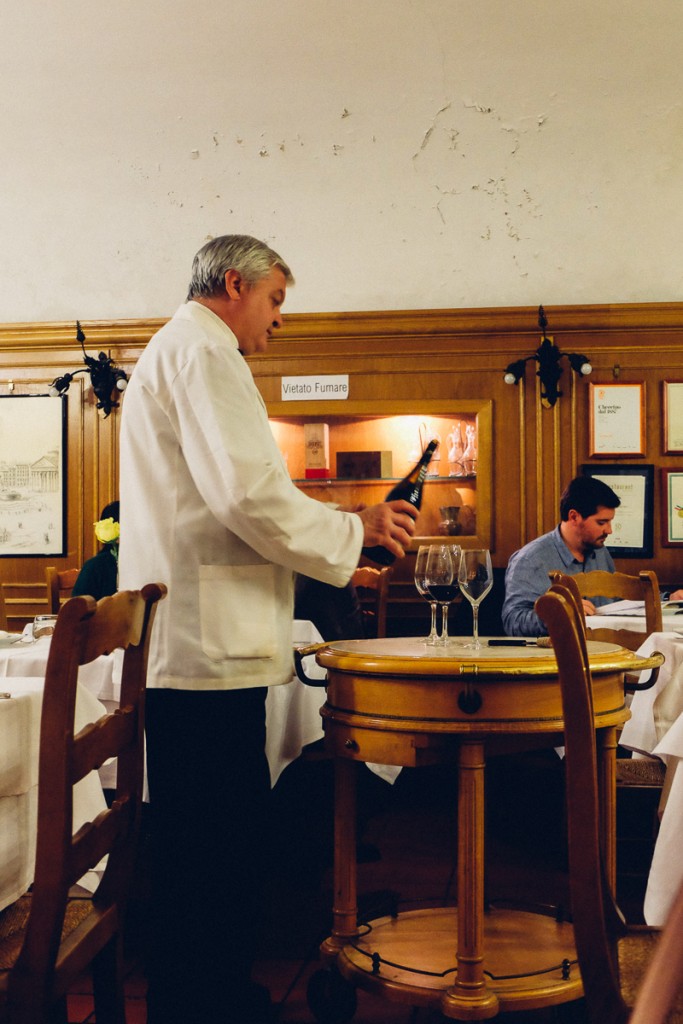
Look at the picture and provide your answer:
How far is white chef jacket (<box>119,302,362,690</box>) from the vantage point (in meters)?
1.86

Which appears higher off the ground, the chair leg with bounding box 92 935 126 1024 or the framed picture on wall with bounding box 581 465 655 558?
the framed picture on wall with bounding box 581 465 655 558

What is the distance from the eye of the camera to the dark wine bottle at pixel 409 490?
2137mm

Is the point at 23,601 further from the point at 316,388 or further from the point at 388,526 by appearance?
the point at 388,526

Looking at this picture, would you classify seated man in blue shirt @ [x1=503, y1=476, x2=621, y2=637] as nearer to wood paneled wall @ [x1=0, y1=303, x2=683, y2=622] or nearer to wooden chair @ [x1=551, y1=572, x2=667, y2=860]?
wooden chair @ [x1=551, y1=572, x2=667, y2=860]

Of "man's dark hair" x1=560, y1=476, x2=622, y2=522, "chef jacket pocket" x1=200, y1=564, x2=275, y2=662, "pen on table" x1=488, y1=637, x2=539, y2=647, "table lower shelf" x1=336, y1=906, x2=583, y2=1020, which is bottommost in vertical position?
"table lower shelf" x1=336, y1=906, x2=583, y2=1020

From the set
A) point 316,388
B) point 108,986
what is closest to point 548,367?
point 316,388

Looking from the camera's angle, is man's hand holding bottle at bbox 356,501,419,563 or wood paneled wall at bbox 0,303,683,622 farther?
wood paneled wall at bbox 0,303,683,622

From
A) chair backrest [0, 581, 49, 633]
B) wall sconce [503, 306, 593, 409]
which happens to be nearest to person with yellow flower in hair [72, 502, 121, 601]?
chair backrest [0, 581, 49, 633]

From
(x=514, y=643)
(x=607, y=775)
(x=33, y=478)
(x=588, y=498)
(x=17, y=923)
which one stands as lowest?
(x=17, y=923)

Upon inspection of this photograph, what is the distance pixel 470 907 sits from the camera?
6.03 feet

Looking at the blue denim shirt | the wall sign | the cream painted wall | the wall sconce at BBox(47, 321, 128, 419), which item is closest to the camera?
the blue denim shirt

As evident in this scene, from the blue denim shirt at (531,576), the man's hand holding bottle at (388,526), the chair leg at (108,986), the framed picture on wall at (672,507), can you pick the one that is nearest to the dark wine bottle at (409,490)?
the man's hand holding bottle at (388,526)

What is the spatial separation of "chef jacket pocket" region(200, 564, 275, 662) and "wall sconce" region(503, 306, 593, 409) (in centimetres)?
376

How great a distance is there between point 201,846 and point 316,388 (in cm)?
395
